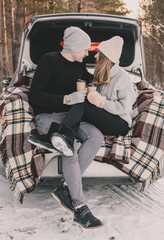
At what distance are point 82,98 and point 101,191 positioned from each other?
1.10 meters

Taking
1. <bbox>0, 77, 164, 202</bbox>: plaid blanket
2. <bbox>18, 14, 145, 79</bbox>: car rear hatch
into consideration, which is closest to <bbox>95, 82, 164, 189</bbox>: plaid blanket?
<bbox>0, 77, 164, 202</bbox>: plaid blanket

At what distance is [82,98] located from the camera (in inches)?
96.5

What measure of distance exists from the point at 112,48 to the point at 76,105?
0.65m

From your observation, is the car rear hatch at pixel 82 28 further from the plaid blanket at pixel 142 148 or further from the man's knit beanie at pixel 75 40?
the plaid blanket at pixel 142 148

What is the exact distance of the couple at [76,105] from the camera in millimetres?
2266

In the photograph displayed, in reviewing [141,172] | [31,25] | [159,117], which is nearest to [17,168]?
[141,172]

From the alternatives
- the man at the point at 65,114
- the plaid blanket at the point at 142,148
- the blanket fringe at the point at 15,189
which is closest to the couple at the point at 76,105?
the man at the point at 65,114

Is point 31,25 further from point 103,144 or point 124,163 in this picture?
point 124,163

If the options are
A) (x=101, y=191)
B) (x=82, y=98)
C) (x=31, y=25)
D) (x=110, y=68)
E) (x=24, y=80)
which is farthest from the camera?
(x=31, y=25)

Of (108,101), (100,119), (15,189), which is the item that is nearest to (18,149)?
(15,189)

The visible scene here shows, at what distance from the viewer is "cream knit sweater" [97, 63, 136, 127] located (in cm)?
257

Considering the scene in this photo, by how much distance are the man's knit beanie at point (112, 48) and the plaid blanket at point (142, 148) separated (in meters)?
0.61

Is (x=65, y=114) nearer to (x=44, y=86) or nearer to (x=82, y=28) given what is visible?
(x=44, y=86)

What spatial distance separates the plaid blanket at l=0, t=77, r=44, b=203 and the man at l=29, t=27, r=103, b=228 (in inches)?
5.3
